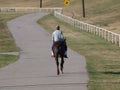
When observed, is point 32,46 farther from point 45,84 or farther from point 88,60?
point 45,84

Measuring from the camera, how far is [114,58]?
3183 cm

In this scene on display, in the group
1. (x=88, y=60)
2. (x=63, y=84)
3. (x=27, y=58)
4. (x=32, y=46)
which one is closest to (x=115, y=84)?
(x=63, y=84)

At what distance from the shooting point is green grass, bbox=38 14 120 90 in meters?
20.6

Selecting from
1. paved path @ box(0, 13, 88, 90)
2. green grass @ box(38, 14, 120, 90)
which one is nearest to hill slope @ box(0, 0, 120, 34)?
green grass @ box(38, 14, 120, 90)

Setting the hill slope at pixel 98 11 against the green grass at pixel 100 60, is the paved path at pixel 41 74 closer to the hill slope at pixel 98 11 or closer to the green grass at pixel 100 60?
the green grass at pixel 100 60

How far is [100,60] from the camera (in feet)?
98.4

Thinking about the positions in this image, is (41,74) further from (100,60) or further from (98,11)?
(98,11)

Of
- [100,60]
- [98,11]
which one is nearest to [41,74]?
[100,60]

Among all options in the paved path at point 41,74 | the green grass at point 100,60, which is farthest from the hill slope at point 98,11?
the paved path at point 41,74

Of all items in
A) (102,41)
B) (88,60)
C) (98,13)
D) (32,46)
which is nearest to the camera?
(88,60)

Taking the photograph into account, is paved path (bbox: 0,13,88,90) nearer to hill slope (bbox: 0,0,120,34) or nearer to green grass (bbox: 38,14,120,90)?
green grass (bbox: 38,14,120,90)

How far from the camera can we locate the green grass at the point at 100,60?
20609mm

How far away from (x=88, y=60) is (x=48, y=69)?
4335 mm

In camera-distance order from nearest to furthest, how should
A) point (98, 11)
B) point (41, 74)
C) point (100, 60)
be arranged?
1. point (41, 74)
2. point (100, 60)
3. point (98, 11)
